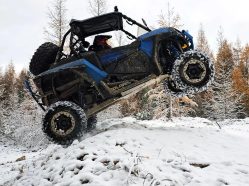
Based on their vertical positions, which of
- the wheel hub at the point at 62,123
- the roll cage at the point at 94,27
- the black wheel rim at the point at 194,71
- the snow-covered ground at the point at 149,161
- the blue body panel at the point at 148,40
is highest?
the roll cage at the point at 94,27

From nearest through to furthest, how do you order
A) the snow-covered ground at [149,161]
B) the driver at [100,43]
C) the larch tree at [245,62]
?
1. the snow-covered ground at [149,161]
2. the driver at [100,43]
3. the larch tree at [245,62]

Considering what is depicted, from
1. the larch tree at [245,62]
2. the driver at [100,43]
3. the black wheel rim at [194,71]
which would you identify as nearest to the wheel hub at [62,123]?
the driver at [100,43]

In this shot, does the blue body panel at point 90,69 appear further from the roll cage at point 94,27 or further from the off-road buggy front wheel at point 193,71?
the off-road buggy front wheel at point 193,71

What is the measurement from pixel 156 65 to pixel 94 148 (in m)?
2.81

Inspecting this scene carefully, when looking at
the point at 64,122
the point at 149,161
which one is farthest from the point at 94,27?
the point at 149,161

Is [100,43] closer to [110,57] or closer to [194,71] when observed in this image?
[110,57]

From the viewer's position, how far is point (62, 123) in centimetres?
886

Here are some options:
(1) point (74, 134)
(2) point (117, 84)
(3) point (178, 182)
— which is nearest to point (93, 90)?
(2) point (117, 84)

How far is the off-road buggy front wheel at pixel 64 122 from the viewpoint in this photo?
28.6 feet

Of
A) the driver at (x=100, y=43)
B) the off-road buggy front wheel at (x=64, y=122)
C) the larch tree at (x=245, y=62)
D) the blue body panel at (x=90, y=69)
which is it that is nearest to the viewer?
the off-road buggy front wheel at (x=64, y=122)

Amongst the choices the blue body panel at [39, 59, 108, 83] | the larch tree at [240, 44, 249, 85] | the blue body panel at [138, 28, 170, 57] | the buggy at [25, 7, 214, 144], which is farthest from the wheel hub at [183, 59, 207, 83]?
the larch tree at [240, 44, 249, 85]

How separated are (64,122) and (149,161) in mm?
3079

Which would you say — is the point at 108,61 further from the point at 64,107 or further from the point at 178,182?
the point at 178,182

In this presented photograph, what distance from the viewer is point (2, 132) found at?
24984mm
